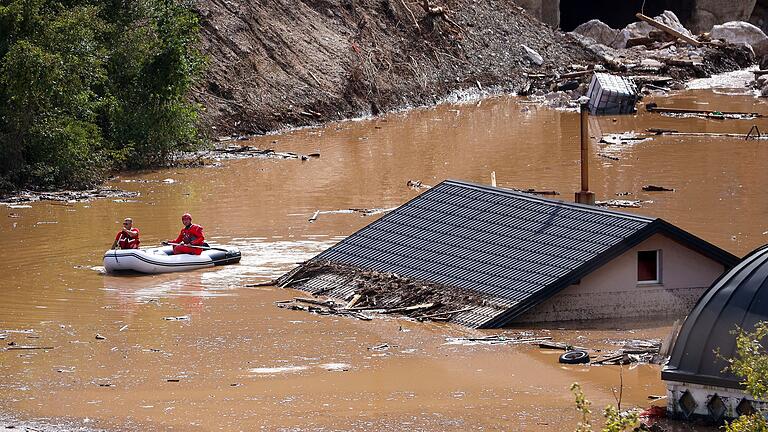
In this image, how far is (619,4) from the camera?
7206cm

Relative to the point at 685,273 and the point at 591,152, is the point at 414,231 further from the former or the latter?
the point at 591,152

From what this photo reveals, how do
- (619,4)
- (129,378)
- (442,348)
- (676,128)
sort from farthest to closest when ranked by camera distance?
(619,4) < (676,128) < (442,348) < (129,378)

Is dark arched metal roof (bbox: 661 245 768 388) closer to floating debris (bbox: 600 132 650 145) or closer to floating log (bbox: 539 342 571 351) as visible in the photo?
floating log (bbox: 539 342 571 351)

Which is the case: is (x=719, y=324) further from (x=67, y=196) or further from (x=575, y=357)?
(x=67, y=196)

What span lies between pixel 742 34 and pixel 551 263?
4693 centimetres

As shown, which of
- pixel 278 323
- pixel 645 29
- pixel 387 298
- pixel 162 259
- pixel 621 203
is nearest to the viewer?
pixel 278 323

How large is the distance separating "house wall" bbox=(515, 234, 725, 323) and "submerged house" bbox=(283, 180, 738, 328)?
0.01 m

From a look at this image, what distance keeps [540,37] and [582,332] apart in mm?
41883

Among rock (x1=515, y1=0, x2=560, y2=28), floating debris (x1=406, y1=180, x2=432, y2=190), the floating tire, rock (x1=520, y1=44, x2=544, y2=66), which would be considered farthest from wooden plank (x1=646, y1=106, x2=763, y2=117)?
the floating tire

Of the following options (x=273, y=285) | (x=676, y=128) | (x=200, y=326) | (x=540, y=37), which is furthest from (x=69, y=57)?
(x=540, y=37)

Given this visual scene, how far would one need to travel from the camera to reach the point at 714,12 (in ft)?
220

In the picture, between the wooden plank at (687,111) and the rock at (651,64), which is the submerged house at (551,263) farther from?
the rock at (651,64)

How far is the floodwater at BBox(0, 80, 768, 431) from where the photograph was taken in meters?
15.2

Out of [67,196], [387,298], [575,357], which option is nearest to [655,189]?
[67,196]
